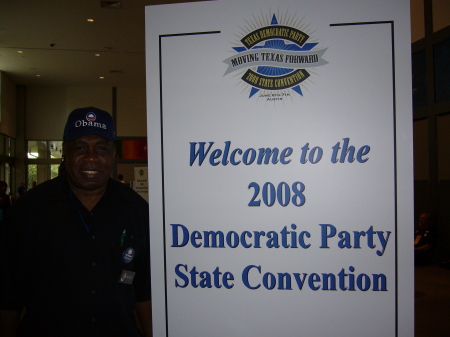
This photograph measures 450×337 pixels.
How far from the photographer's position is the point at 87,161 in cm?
134

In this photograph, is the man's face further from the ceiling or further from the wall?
the wall

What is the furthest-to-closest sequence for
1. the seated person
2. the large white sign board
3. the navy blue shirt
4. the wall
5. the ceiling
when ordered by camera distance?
1. the wall
2. the ceiling
3. the seated person
4. the navy blue shirt
5. the large white sign board

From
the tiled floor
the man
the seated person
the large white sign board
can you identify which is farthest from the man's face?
the seated person

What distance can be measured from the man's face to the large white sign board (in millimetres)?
442

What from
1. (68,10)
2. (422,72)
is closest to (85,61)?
(68,10)

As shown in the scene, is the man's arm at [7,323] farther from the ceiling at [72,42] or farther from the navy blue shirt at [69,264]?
the ceiling at [72,42]

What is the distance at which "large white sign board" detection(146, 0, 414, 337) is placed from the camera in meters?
0.95

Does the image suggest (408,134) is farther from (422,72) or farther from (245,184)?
(422,72)

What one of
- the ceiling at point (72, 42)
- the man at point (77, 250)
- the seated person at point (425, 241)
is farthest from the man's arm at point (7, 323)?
the ceiling at point (72, 42)

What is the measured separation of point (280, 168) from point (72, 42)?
1036 cm

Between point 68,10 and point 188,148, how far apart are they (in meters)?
8.29

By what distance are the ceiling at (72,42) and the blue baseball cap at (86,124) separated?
A: 259 inches

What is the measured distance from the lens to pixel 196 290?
100cm

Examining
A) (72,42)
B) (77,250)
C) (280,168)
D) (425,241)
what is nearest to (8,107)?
(72,42)
